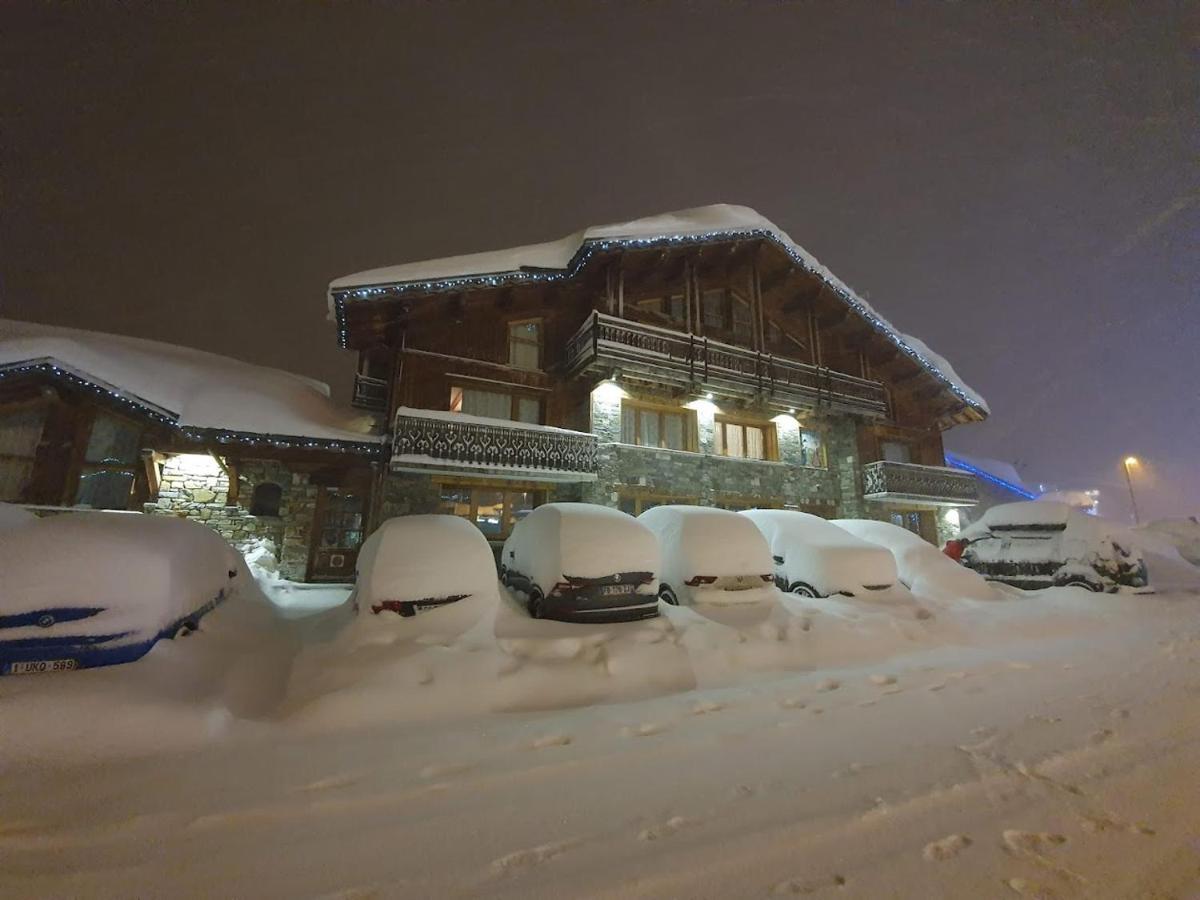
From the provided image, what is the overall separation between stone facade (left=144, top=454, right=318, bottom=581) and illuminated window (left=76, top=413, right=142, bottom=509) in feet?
2.04

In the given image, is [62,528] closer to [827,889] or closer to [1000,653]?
[827,889]

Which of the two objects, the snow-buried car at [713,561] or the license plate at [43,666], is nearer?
the license plate at [43,666]

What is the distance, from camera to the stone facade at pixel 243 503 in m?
11.5

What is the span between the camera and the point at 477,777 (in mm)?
2920

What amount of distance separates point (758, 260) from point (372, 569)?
Result: 645 inches

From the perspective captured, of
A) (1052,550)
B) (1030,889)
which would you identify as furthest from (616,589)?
(1052,550)

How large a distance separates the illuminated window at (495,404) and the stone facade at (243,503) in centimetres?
446

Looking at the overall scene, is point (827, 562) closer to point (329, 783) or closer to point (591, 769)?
point (591, 769)

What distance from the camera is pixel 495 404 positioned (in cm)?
1345

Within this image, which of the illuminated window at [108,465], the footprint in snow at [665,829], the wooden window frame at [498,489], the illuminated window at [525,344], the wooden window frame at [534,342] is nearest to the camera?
the footprint in snow at [665,829]

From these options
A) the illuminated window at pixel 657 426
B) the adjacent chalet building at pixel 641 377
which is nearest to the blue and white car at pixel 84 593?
the adjacent chalet building at pixel 641 377

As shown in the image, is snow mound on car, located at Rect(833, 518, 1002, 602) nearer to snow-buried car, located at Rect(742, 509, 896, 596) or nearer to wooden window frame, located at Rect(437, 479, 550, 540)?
snow-buried car, located at Rect(742, 509, 896, 596)

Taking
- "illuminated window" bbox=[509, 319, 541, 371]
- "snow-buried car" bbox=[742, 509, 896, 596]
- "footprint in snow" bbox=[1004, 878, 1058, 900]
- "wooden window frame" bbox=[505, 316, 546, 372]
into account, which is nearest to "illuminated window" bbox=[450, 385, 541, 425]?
"wooden window frame" bbox=[505, 316, 546, 372]

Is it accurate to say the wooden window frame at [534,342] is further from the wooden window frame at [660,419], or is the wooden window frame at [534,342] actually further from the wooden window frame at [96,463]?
the wooden window frame at [96,463]
